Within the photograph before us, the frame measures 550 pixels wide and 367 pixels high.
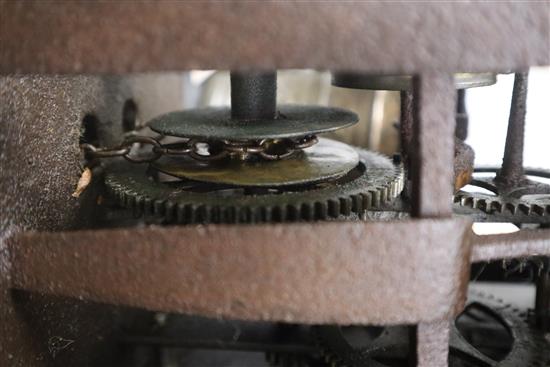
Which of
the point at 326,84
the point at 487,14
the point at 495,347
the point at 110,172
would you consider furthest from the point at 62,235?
the point at 326,84

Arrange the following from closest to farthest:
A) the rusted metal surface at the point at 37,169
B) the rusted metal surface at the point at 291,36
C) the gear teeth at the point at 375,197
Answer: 1. the rusted metal surface at the point at 291,36
2. the rusted metal surface at the point at 37,169
3. the gear teeth at the point at 375,197

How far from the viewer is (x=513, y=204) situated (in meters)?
0.88

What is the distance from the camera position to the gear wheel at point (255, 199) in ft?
2.38

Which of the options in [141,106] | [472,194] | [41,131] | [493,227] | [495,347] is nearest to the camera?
[41,131]

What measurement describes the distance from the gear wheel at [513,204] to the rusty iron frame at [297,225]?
11.0 inches

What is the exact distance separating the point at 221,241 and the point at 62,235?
0.57 feet

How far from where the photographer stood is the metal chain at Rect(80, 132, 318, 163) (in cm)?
84

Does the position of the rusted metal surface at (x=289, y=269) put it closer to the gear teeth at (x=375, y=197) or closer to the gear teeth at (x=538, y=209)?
the gear teeth at (x=375, y=197)

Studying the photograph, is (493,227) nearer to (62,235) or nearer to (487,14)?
(487,14)

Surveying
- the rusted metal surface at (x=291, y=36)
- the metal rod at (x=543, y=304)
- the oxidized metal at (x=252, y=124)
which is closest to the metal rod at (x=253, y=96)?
the oxidized metal at (x=252, y=124)

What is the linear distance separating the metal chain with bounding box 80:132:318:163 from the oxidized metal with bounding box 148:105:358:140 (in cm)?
2

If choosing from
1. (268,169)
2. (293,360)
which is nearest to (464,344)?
(293,360)

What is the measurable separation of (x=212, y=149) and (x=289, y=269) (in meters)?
0.38

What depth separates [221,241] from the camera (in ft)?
1.86
